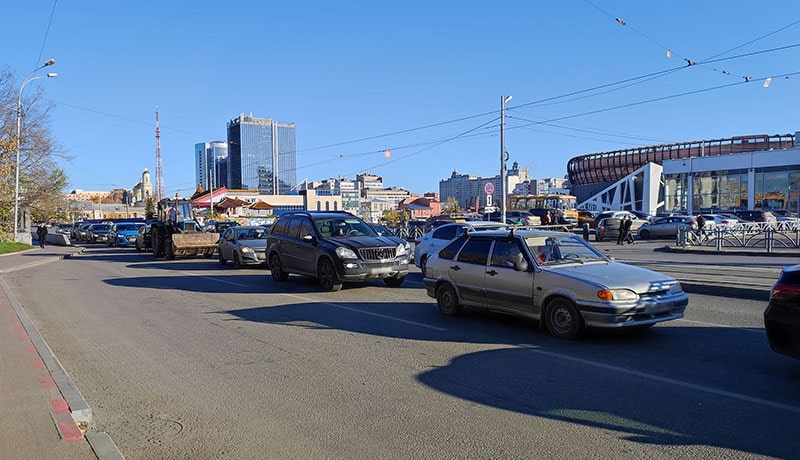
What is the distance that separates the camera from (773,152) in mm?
62781

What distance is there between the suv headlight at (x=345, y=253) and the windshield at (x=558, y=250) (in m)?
5.63

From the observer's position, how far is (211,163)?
92250 millimetres

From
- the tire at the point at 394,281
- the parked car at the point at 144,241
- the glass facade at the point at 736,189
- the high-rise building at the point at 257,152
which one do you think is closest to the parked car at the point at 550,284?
the tire at the point at 394,281

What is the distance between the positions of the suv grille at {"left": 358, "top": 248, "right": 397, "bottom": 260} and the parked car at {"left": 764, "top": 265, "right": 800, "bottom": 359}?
9.02 meters

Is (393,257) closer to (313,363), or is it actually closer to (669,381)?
(313,363)

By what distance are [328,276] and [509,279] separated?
6.25 meters

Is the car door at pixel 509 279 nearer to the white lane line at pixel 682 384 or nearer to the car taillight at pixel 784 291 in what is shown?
the white lane line at pixel 682 384

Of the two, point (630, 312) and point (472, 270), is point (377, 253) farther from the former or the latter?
point (630, 312)

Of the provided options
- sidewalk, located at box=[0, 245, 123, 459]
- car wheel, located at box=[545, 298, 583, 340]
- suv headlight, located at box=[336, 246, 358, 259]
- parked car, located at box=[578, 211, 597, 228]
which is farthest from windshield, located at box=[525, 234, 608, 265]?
parked car, located at box=[578, 211, 597, 228]

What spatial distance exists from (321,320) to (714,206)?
70.2m

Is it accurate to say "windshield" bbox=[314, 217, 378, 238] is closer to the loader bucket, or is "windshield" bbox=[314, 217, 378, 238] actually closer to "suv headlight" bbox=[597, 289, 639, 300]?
"suv headlight" bbox=[597, 289, 639, 300]

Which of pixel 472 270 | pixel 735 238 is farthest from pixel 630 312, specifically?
pixel 735 238

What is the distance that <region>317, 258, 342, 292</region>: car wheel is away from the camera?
47.0 ft

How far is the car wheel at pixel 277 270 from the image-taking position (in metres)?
16.7
